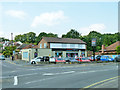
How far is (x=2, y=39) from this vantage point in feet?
575

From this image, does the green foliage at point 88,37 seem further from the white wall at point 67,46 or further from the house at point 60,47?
the house at point 60,47

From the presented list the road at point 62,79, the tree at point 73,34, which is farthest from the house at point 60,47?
the tree at point 73,34

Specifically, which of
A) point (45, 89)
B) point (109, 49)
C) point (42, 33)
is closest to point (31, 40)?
point (42, 33)

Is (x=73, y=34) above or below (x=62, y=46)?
above

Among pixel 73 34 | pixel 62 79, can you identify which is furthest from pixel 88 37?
pixel 62 79

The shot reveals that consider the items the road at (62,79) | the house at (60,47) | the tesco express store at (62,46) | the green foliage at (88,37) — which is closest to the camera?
the road at (62,79)

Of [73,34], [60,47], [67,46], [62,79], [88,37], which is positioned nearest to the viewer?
[62,79]

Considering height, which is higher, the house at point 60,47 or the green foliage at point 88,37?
the green foliage at point 88,37

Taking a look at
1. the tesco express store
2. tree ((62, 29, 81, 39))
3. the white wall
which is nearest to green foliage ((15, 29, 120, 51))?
tree ((62, 29, 81, 39))

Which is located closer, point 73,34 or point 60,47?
point 60,47

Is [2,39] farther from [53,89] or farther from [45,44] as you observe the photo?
[53,89]

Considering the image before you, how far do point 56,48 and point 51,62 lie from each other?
1870 centimetres

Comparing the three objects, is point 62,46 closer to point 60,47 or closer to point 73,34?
point 60,47

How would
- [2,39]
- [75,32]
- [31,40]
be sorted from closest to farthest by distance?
[75,32], [31,40], [2,39]
